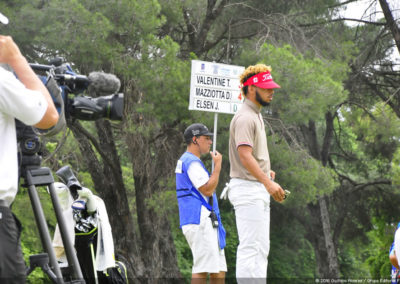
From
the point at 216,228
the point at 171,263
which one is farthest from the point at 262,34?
the point at 216,228

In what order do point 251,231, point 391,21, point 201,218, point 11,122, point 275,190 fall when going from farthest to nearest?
point 391,21 → point 201,218 → point 251,231 → point 275,190 → point 11,122

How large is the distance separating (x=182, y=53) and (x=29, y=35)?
271 centimetres

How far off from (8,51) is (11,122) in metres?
0.28

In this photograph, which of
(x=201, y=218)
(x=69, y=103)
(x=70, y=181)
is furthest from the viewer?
(x=70, y=181)

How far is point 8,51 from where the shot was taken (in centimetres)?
240

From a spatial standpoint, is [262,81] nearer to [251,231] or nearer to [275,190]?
[275,190]

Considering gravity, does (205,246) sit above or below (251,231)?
below

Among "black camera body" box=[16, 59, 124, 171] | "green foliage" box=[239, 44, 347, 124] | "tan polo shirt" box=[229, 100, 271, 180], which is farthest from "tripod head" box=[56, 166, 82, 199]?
"green foliage" box=[239, 44, 347, 124]

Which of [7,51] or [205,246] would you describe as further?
[205,246]

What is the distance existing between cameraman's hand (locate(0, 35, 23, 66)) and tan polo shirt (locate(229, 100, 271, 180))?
2.24 m

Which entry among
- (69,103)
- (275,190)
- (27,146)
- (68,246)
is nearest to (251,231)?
(275,190)

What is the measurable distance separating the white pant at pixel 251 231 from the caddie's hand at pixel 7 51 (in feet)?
7.63

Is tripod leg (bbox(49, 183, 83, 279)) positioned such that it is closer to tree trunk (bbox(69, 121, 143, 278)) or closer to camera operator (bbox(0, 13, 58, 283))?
camera operator (bbox(0, 13, 58, 283))

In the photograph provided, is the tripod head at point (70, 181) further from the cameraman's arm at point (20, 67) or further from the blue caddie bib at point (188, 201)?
the cameraman's arm at point (20, 67)
